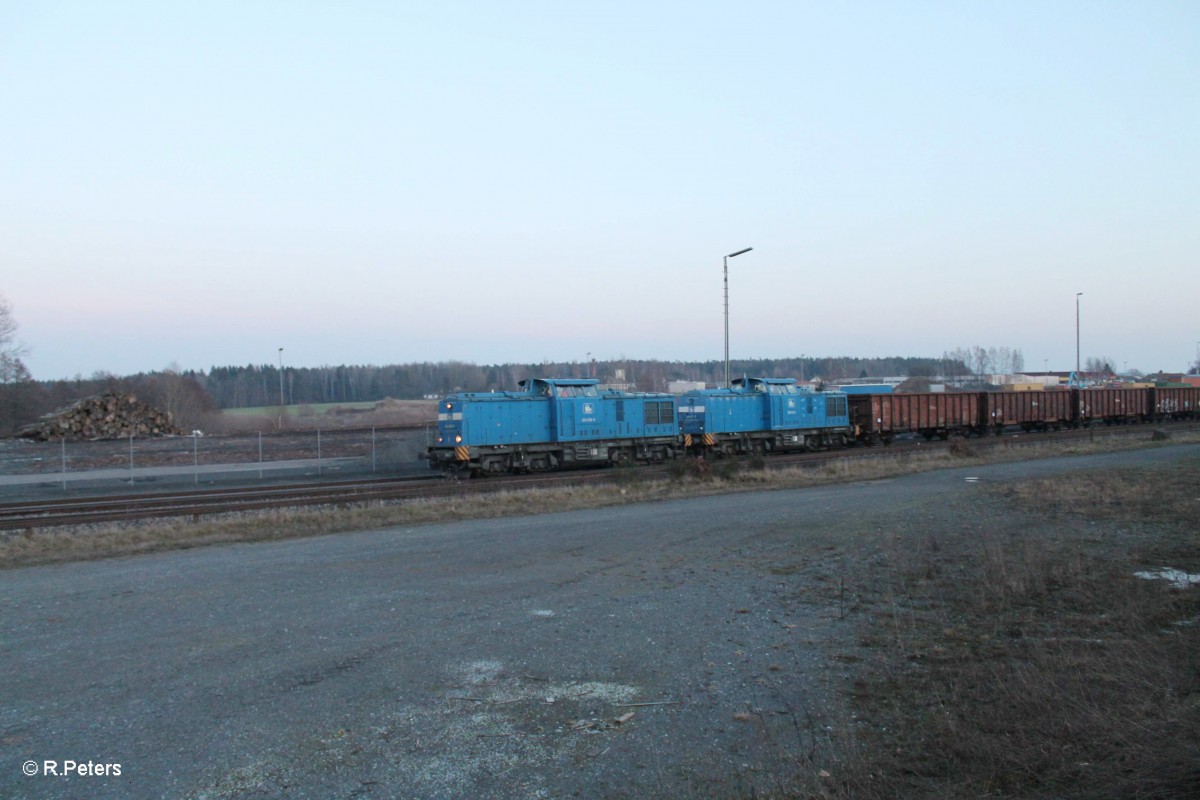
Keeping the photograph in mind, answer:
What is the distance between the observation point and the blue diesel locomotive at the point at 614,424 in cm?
2989

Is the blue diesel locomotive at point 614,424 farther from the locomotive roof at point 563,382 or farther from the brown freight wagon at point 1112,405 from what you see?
the brown freight wagon at point 1112,405

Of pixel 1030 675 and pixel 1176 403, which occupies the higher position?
pixel 1176 403

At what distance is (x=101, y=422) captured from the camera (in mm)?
46312

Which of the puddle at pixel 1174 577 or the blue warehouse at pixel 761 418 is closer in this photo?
the puddle at pixel 1174 577

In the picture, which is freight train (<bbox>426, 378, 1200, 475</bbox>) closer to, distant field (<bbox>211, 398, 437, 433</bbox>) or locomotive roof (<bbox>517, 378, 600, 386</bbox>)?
locomotive roof (<bbox>517, 378, 600, 386</bbox>)

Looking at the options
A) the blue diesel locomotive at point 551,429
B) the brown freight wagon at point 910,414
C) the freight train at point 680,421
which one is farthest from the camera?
the brown freight wagon at point 910,414

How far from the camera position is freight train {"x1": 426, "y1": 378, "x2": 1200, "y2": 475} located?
30156mm

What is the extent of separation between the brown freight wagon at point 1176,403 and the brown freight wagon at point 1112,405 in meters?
1.60

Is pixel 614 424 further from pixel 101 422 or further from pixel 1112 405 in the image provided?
pixel 1112 405

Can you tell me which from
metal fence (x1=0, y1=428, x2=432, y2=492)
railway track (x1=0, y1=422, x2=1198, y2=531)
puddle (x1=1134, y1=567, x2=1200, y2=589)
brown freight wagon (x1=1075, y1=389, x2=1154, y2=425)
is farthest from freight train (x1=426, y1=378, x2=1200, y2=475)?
puddle (x1=1134, y1=567, x2=1200, y2=589)

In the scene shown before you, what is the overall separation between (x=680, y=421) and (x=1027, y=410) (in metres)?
26.7

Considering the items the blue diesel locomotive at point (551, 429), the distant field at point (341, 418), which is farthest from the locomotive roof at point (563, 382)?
the distant field at point (341, 418)

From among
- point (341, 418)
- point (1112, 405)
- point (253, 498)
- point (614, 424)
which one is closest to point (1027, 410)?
point (1112, 405)

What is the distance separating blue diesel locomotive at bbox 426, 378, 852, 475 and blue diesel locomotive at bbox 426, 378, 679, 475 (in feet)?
0.13
